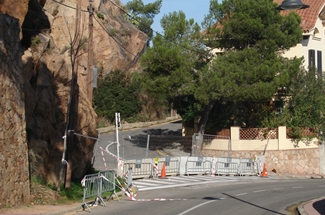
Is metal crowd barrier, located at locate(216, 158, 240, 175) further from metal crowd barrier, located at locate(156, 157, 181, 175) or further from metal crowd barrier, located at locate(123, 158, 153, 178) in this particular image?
metal crowd barrier, located at locate(123, 158, 153, 178)

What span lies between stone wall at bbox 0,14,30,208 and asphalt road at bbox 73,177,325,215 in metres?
2.08

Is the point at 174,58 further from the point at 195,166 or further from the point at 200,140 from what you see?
the point at 195,166

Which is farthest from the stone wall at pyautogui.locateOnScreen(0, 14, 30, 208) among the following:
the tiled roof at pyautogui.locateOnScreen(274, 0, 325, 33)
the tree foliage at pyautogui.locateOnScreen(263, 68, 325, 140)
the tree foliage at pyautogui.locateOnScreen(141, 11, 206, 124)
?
the tiled roof at pyautogui.locateOnScreen(274, 0, 325, 33)

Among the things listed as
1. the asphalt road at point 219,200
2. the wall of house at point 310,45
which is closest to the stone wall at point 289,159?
the wall of house at point 310,45

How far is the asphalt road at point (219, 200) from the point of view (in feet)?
51.1

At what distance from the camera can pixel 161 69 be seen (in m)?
33.0

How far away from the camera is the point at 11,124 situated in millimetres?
15016

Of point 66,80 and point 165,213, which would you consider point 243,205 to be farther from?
point 66,80

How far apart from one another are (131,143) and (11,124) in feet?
78.3

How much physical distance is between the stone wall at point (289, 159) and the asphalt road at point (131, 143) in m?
5.06

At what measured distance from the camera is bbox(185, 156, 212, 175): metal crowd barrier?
28139mm

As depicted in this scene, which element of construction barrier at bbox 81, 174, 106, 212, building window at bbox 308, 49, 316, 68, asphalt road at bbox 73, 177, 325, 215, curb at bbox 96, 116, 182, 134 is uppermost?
building window at bbox 308, 49, 316, 68

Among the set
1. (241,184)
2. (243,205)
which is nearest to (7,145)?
(243,205)

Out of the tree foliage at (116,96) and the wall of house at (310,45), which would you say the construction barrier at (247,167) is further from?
the tree foliage at (116,96)
